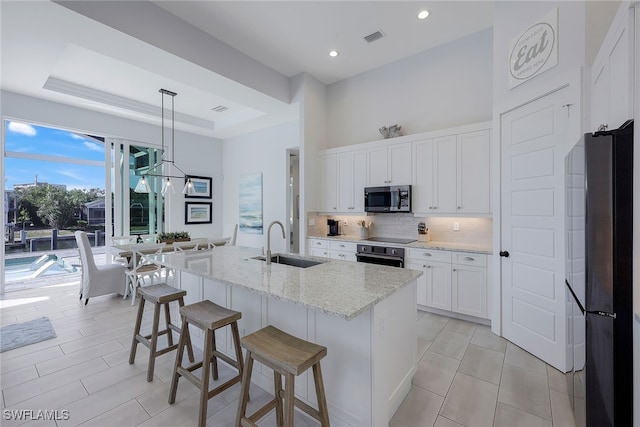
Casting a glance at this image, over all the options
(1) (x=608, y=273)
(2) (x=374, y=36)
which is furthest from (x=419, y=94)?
(1) (x=608, y=273)

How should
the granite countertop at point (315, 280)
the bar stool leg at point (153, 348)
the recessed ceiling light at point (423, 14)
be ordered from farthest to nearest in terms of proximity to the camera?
1. the recessed ceiling light at point (423, 14)
2. the bar stool leg at point (153, 348)
3. the granite countertop at point (315, 280)

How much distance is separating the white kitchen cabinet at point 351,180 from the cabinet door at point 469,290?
1669 mm

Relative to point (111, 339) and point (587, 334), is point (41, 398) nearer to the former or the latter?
point (111, 339)

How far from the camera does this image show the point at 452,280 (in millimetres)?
3348

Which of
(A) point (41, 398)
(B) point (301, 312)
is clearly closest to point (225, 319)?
(B) point (301, 312)

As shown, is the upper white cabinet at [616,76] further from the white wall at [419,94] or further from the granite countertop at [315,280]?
the white wall at [419,94]

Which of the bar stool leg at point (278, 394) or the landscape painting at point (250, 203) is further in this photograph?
the landscape painting at point (250, 203)

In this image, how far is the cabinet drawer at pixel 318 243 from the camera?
4492mm

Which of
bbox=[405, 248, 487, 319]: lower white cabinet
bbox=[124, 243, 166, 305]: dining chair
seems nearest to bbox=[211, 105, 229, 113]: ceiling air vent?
bbox=[124, 243, 166, 305]: dining chair

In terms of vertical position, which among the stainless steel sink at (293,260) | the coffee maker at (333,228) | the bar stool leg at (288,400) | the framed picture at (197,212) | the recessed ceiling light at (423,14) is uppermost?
the recessed ceiling light at (423,14)

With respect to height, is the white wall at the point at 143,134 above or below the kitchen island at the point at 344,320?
above

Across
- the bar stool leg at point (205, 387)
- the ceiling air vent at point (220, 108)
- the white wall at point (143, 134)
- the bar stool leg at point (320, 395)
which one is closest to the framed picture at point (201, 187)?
the white wall at point (143, 134)

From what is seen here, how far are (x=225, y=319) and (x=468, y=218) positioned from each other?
10.7ft

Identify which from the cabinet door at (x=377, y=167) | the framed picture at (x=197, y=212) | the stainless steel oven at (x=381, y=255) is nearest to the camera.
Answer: the stainless steel oven at (x=381, y=255)
